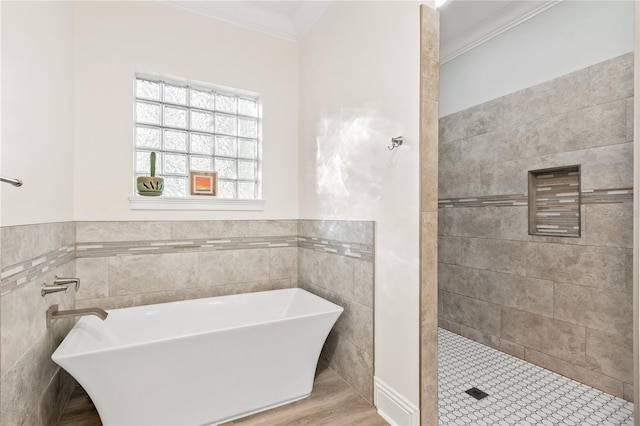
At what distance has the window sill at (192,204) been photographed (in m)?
2.36

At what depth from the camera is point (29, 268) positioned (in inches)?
54.9

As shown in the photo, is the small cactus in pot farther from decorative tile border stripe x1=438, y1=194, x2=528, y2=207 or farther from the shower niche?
the shower niche

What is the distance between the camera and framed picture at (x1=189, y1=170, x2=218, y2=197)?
2.58m

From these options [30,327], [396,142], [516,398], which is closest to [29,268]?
[30,327]

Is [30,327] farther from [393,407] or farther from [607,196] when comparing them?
[607,196]

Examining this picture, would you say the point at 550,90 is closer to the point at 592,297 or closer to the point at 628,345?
the point at 592,297

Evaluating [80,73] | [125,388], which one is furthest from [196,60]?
[125,388]

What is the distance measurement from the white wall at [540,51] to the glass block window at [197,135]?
200cm

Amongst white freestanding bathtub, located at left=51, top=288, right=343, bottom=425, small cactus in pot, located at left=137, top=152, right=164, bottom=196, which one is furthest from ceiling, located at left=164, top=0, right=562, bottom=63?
white freestanding bathtub, located at left=51, top=288, right=343, bottom=425

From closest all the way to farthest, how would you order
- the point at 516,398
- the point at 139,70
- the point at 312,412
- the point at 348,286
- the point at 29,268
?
1. the point at 29,268
2. the point at 312,412
3. the point at 516,398
4. the point at 348,286
5. the point at 139,70

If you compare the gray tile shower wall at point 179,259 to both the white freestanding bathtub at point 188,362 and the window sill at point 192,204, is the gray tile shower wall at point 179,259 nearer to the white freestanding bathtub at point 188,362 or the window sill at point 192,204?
the window sill at point 192,204

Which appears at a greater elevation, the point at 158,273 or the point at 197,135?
the point at 197,135

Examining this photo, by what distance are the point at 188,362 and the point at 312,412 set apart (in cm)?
81

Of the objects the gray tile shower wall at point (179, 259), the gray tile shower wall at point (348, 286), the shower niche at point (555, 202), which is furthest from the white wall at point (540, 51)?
the gray tile shower wall at point (179, 259)
